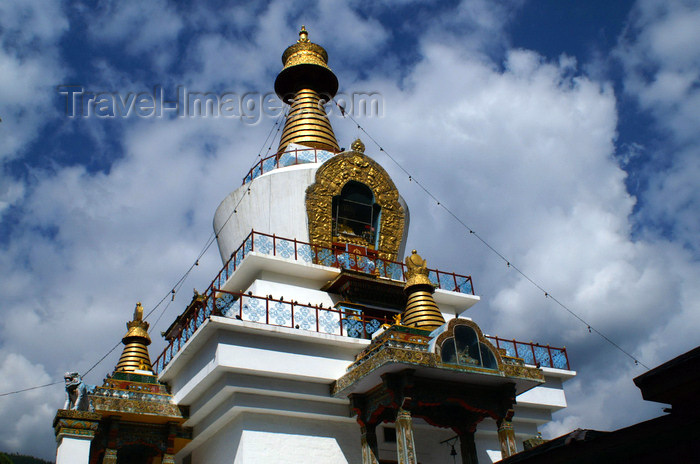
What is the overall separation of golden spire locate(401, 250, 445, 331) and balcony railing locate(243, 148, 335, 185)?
18.6 feet

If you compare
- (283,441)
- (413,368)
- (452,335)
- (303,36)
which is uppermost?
(303,36)

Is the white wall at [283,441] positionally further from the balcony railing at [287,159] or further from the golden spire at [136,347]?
the balcony railing at [287,159]

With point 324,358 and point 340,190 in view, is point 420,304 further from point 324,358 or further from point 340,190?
point 340,190

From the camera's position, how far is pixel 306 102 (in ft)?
72.7

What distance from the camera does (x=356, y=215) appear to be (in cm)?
1823

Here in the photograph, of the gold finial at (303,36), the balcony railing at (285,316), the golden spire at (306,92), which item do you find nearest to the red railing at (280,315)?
the balcony railing at (285,316)

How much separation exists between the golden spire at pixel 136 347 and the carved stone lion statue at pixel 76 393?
2.97m

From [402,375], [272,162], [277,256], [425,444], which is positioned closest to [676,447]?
[402,375]

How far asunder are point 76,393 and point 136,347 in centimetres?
380

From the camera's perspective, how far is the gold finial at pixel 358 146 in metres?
18.8

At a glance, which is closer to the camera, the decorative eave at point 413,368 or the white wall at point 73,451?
the decorative eave at point 413,368

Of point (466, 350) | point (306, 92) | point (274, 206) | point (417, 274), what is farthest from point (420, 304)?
→ point (306, 92)

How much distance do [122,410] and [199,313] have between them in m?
2.75

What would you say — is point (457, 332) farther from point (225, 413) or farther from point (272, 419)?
point (225, 413)
